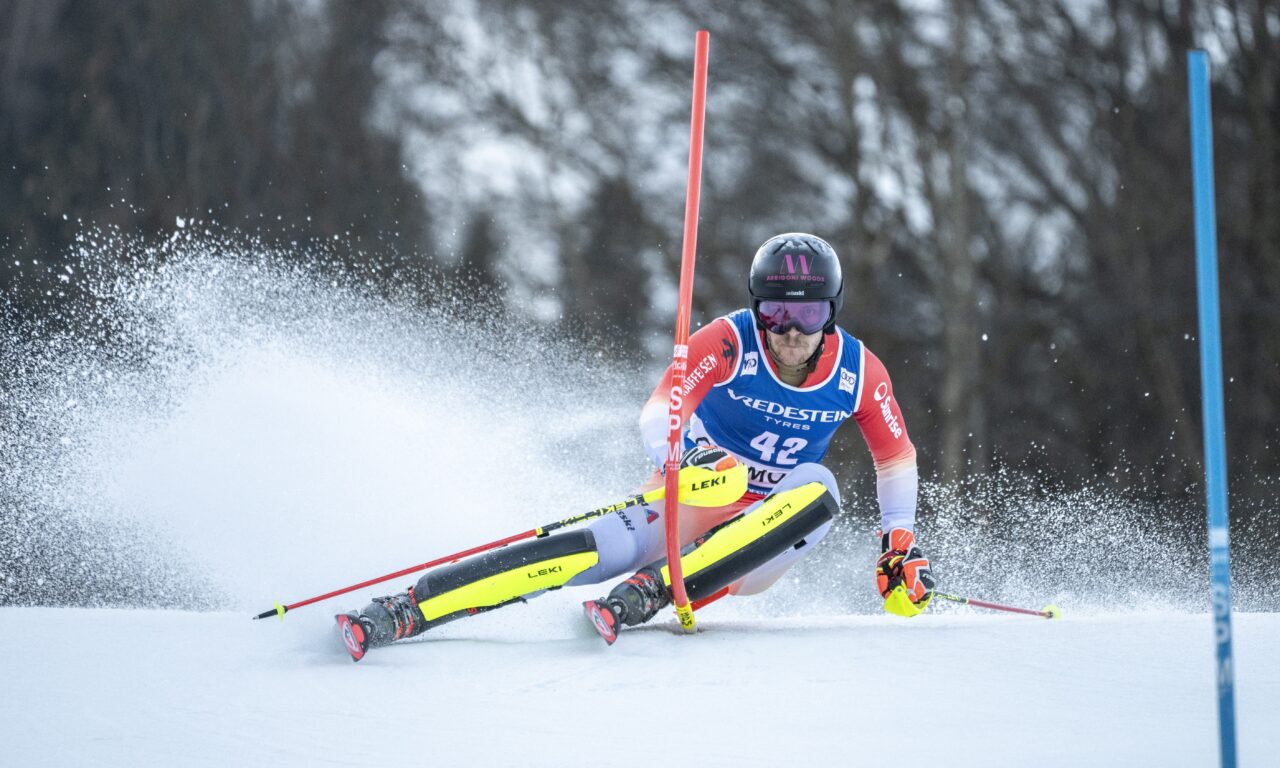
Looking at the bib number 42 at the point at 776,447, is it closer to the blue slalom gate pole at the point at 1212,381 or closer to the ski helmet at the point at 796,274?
the ski helmet at the point at 796,274

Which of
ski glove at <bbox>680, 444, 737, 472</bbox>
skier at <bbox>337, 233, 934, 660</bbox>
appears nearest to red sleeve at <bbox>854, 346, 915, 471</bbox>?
skier at <bbox>337, 233, 934, 660</bbox>

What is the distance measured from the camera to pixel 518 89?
1859 centimetres

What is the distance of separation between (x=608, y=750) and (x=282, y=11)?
17014mm

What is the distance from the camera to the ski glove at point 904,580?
4.69 meters

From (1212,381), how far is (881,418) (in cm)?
254

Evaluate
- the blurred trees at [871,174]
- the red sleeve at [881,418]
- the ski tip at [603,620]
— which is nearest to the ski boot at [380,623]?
the ski tip at [603,620]

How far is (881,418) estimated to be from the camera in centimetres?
504

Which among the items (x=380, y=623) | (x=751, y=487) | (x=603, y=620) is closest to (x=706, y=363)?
(x=751, y=487)

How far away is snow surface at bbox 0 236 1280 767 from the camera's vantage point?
3.19 meters

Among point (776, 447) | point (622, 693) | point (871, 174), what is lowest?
point (622, 693)

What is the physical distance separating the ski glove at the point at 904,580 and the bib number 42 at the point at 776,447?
0.52 metres

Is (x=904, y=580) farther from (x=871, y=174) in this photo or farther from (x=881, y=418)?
(x=871, y=174)

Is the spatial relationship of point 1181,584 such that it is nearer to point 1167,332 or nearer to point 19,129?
point 1167,332

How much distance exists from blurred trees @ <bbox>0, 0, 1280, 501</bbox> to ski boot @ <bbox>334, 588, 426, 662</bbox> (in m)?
13.3
